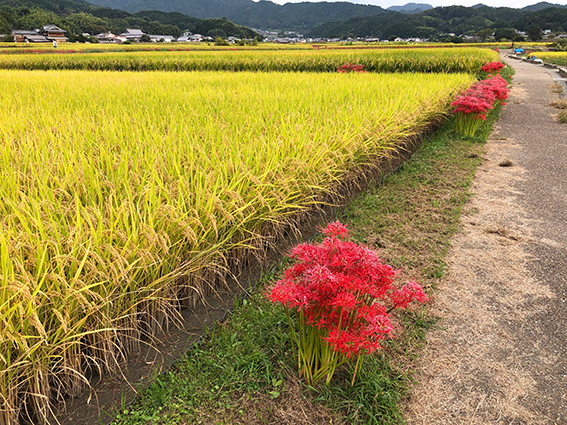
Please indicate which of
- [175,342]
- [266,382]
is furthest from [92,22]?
[266,382]

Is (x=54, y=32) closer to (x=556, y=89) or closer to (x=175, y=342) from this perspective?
(x=556, y=89)

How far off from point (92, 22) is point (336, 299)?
100590 millimetres

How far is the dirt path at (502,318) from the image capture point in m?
1.65

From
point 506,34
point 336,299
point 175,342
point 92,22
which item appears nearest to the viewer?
point 336,299

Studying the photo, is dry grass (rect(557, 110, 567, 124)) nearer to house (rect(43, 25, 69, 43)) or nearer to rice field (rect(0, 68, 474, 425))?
rice field (rect(0, 68, 474, 425))

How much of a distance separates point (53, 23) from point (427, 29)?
9753cm

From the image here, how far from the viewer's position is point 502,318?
2.23 meters

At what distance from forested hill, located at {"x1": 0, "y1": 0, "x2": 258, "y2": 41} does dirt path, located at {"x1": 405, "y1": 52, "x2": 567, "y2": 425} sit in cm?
5658

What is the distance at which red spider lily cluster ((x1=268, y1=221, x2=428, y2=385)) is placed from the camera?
4.54 feet

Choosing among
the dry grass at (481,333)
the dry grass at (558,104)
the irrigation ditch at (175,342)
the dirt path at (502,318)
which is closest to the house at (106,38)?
the dry grass at (558,104)

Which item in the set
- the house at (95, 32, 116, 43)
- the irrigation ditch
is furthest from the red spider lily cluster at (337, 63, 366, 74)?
the house at (95, 32, 116, 43)

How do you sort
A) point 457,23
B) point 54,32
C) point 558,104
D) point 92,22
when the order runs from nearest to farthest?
point 558,104 → point 54,32 → point 92,22 → point 457,23

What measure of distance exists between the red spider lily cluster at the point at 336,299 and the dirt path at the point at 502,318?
20.2 inches

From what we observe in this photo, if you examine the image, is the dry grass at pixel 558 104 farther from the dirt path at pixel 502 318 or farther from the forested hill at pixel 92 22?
the forested hill at pixel 92 22
